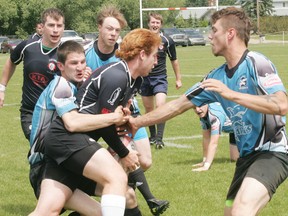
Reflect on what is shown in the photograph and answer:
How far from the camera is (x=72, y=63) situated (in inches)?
216

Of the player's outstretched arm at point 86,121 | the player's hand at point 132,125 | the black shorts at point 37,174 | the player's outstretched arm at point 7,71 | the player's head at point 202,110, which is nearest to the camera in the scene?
the player's outstretched arm at point 86,121

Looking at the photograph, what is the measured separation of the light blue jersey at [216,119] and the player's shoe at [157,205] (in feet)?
8.31

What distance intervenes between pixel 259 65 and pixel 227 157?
4947mm

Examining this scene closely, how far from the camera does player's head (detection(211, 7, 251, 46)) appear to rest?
5.18 meters

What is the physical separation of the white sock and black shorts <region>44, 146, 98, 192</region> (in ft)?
1.03

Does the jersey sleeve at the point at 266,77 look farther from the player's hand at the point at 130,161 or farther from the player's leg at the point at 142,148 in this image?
the player's leg at the point at 142,148

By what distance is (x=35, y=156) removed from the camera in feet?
18.8

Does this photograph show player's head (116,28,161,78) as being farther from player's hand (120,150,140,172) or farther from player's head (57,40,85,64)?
player's hand (120,150,140,172)

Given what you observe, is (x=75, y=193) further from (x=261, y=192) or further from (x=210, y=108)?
(x=210, y=108)

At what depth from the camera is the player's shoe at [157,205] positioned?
6.78 metres

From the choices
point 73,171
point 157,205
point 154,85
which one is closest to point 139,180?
point 157,205

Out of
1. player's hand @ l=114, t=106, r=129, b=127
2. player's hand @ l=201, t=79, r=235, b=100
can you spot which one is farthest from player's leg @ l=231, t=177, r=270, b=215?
player's hand @ l=114, t=106, r=129, b=127

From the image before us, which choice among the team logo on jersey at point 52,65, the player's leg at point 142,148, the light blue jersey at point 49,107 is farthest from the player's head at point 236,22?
the team logo on jersey at point 52,65

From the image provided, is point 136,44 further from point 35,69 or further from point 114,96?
point 35,69
